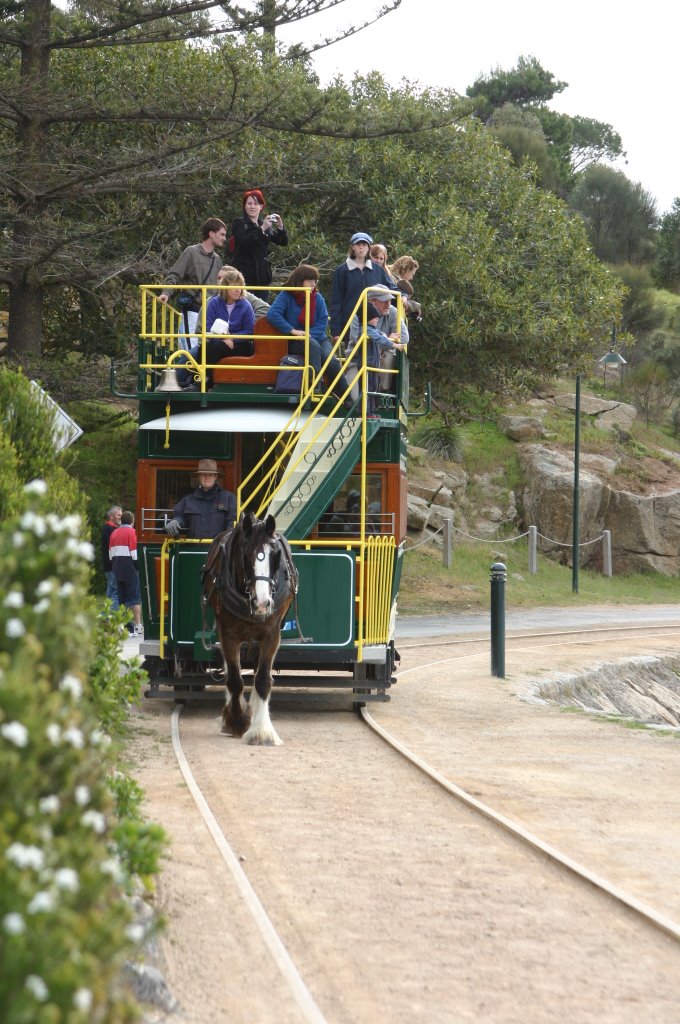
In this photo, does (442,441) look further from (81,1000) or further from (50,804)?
(81,1000)

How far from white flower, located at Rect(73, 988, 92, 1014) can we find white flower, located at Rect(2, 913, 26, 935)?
182 mm

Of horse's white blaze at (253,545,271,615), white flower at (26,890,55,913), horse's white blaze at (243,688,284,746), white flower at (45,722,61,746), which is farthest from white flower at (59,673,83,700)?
horse's white blaze at (243,688,284,746)

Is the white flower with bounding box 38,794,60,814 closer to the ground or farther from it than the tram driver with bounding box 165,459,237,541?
farther from it

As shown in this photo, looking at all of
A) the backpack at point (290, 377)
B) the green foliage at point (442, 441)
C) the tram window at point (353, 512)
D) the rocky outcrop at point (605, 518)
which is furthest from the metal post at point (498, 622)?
the green foliage at point (442, 441)

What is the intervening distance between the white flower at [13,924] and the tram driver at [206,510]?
1098 cm

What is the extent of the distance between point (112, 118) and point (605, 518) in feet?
65.9

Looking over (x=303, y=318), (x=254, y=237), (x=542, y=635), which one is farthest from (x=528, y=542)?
(x=303, y=318)

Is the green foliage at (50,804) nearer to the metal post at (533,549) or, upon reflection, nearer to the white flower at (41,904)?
the white flower at (41,904)

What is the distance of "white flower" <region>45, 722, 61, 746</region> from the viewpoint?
11.9ft

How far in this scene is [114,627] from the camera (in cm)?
1078

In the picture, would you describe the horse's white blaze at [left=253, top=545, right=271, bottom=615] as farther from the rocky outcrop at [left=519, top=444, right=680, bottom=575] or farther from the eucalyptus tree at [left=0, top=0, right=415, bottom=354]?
the rocky outcrop at [left=519, top=444, right=680, bottom=575]

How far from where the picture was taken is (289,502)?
560 inches

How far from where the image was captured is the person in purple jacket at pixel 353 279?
1504cm

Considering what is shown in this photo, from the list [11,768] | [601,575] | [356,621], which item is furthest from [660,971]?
[601,575]
